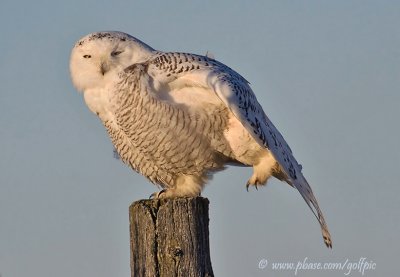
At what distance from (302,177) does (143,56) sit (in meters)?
1.72

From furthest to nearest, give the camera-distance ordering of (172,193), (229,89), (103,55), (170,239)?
(172,193) < (103,55) < (229,89) < (170,239)

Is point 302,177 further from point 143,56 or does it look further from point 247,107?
point 143,56

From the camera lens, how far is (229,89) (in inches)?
256

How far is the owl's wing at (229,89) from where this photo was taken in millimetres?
6500

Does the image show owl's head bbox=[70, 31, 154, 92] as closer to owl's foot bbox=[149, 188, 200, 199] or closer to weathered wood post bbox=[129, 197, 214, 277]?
owl's foot bbox=[149, 188, 200, 199]

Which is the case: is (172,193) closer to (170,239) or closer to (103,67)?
(103,67)

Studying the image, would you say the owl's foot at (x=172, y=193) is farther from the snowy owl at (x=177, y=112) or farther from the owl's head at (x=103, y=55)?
the owl's head at (x=103, y=55)

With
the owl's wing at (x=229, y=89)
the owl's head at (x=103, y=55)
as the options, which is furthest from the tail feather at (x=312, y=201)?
the owl's head at (x=103, y=55)

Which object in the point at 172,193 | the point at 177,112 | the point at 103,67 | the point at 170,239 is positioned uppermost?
the point at 103,67

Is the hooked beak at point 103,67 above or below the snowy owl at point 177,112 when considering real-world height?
above

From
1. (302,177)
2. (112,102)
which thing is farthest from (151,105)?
(302,177)

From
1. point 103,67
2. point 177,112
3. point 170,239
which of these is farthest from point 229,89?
point 170,239

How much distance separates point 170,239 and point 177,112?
179 centimetres

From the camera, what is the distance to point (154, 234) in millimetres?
5047
